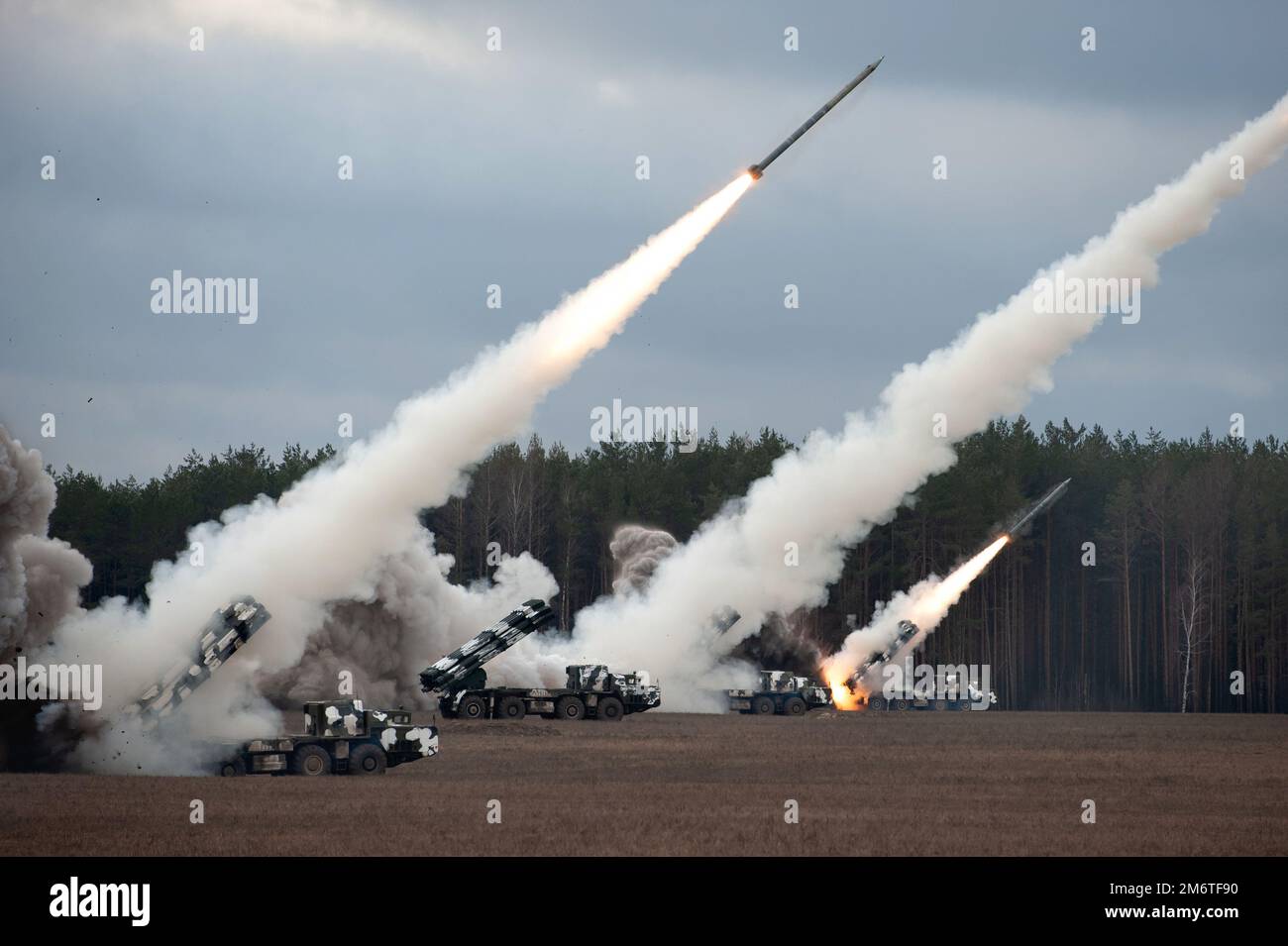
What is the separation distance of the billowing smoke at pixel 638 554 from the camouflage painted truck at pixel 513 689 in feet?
52.5

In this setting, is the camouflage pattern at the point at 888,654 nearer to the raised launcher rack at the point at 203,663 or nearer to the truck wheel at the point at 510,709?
the truck wheel at the point at 510,709

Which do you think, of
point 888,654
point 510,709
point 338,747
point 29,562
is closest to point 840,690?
point 888,654

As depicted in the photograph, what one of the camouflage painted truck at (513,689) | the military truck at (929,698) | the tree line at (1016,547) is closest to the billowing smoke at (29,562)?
the camouflage painted truck at (513,689)

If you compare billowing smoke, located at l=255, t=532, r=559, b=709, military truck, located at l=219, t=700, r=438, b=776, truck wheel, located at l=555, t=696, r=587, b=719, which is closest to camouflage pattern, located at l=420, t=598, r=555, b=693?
truck wheel, located at l=555, t=696, r=587, b=719

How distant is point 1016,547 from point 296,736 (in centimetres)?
5732

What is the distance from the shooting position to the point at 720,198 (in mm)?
39531

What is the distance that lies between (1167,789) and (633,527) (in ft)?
138

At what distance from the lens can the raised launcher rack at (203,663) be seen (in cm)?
3369

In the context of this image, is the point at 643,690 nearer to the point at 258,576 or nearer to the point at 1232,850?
the point at 258,576

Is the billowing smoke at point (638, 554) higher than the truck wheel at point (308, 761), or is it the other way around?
the billowing smoke at point (638, 554)

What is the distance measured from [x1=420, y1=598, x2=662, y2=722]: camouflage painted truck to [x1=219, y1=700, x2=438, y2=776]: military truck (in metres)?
15.3

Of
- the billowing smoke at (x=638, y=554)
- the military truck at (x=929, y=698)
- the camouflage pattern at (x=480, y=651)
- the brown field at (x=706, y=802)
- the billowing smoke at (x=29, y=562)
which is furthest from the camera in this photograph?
the billowing smoke at (x=638, y=554)

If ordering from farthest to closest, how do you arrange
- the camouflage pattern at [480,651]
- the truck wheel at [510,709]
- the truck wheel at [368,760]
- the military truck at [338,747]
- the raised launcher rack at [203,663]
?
the truck wheel at [510,709], the camouflage pattern at [480,651], the raised launcher rack at [203,663], the truck wheel at [368,760], the military truck at [338,747]

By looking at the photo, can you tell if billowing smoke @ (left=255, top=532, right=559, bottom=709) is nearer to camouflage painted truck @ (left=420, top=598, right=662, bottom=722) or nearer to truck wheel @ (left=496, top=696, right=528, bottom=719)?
camouflage painted truck @ (left=420, top=598, right=662, bottom=722)
